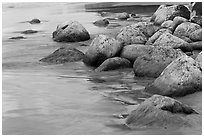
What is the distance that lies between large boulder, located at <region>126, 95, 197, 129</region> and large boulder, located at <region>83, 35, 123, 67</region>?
14.6 ft

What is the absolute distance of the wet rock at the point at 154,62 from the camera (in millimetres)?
8188

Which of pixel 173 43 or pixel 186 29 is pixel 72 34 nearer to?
pixel 186 29

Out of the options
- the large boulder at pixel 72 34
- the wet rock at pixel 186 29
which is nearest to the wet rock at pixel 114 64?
the wet rock at pixel 186 29

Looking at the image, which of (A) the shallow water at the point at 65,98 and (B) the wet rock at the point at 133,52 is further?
(B) the wet rock at the point at 133,52

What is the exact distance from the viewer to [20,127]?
5.23m

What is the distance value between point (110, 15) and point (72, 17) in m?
2.33

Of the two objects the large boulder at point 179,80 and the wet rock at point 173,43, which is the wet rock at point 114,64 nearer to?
the wet rock at point 173,43

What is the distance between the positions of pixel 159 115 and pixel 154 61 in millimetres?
3226

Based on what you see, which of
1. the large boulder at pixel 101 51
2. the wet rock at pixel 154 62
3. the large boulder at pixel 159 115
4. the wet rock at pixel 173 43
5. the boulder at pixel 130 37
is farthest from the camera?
the boulder at pixel 130 37

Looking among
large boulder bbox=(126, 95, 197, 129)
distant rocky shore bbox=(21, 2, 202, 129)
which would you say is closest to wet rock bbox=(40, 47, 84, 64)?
distant rocky shore bbox=(21, 2, 202, 129)

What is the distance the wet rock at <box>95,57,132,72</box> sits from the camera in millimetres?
8961

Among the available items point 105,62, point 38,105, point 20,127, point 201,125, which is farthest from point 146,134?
point 105,62

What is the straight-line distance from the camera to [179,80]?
22.8 ft

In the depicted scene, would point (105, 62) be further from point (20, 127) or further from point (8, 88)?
point (20, 127)
